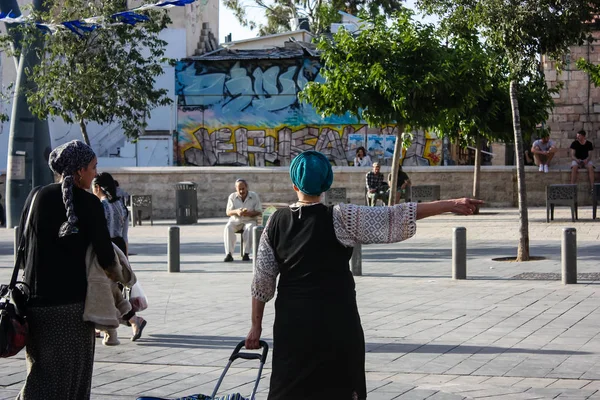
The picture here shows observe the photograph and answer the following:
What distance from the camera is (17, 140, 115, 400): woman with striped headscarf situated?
16.3ft

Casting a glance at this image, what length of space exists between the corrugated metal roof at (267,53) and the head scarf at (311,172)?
3812 centimetres

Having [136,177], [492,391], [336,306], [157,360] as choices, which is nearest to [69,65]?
[136,177]

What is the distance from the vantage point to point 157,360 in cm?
806

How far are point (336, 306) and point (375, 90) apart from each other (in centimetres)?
1750

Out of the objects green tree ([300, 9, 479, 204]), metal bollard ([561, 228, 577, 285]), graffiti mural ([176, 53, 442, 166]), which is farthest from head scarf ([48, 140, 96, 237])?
graffiti mural ([176, 53, 442, 166])

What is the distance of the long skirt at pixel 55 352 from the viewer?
494 cm

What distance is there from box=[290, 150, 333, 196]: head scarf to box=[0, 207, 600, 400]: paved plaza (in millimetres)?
2452

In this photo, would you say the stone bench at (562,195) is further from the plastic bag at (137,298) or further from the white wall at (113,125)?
the white wall at (113,125)

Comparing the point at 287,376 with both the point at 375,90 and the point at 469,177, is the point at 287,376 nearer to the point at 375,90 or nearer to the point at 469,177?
the point at 375,90

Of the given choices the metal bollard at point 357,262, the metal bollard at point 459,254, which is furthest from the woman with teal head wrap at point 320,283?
the metal bollard at point 357,262

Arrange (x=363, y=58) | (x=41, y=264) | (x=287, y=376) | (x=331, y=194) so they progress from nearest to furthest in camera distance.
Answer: (x=287, y=376), (x=41, y=264), (x=363, y=58), (x=331, y=194)

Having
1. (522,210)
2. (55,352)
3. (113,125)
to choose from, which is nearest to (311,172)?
(55,352)

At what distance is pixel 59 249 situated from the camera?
16.3 feet

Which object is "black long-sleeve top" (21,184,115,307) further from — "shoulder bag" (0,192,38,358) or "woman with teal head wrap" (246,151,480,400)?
"woman with teal head wrap" (246,151,480,400)
